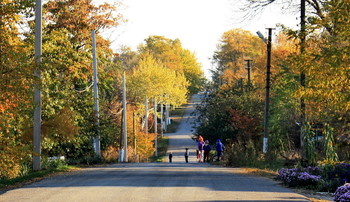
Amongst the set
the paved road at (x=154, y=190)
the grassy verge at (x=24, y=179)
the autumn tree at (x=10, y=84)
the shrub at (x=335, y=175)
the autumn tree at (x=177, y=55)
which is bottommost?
the grassy verge at (x=24, y=179)

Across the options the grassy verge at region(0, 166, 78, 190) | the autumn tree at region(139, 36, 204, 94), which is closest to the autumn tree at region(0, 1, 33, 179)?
the grassy verge at region(0, 166, 78, 190)

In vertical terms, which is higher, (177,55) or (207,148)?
(177,55)

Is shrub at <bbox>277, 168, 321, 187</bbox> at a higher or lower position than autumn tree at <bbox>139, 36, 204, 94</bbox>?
lower

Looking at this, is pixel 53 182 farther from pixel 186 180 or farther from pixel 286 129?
pixel 286 129

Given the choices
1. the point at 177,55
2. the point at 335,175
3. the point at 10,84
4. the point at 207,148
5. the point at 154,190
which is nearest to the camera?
the point at 154,190

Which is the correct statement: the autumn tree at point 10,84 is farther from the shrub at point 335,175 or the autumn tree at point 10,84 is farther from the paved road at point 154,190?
Result: the shrub at point 335,175

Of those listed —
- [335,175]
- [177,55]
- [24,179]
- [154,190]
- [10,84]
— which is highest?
[177,55]

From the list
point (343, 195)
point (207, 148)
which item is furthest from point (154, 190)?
point (207, 148)

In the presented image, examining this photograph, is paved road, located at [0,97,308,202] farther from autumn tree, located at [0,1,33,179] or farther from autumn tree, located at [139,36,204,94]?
autumn tree, located at [139,36,204,94]

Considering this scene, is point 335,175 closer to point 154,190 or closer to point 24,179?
point 154,190

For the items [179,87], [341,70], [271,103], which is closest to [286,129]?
[271,103]

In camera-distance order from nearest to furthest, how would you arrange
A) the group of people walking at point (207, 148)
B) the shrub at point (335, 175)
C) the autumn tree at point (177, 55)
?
1. the shrub at point (335, 175)
2. the group of people walking at point (207, 148)
3. the autumn tree at point (177, 55)

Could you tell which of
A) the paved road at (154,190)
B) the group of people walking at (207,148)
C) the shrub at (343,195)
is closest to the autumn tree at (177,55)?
the group of people walking at (207,148)

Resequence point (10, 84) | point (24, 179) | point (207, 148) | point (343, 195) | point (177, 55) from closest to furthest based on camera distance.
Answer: point (343, 195) < point (10, 84) < point (24, 179) < point (207, 148) < point (177, 55)
